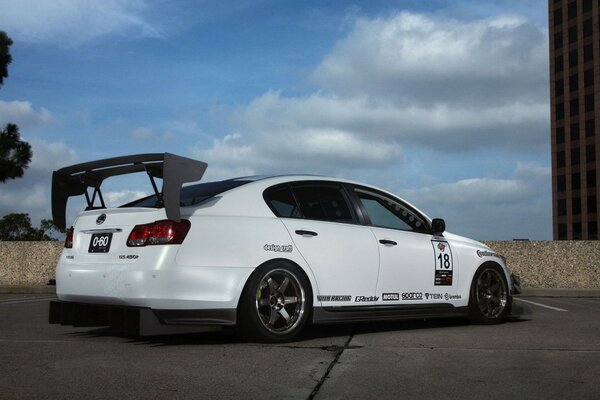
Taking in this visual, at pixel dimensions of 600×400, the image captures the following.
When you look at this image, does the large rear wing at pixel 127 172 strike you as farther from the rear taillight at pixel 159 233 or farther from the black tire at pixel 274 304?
the black tire at pixel 274 304

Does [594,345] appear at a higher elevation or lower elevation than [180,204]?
lower

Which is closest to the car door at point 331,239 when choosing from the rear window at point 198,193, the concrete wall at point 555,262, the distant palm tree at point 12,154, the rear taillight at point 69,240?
the rear window at point 198,193

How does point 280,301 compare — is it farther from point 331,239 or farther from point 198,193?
point 198,193

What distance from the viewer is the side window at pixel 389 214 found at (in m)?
7.44

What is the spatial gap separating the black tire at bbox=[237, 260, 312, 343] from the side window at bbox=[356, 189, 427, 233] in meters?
1.26

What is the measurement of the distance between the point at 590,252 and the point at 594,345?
35.2 feet

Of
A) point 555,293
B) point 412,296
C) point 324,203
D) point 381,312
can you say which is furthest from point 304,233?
point 555,293

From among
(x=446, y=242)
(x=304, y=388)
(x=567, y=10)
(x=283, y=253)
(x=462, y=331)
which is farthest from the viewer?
(x=567, y=10)

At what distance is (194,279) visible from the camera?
5.96 meters

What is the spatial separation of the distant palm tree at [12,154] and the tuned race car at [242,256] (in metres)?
18.9

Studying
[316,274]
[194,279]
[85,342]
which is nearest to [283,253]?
[316,274]

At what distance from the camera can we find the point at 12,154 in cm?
2503

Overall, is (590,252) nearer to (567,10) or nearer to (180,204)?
(180,204)

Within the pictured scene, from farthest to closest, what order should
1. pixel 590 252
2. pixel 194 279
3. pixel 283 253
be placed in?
pixel 590 252, pixel 283 253, pixel 194 279
